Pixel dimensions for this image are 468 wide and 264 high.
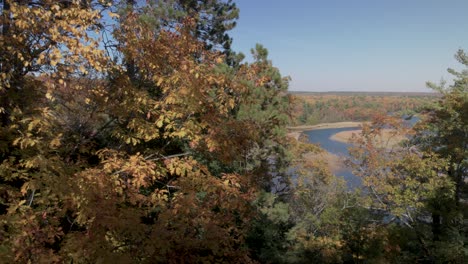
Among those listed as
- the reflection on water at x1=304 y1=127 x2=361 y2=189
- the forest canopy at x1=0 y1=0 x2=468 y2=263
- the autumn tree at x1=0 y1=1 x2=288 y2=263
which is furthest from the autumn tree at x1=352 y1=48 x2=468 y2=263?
the autumn tree at x1=0 y1=1 x2=288 y2=263

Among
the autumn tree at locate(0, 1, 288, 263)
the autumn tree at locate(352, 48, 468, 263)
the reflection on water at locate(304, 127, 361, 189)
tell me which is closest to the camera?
the autumn tree at locate(0, 1, 288, 263)

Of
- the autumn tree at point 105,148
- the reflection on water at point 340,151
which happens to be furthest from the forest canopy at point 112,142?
the reflection on water at point 340,151

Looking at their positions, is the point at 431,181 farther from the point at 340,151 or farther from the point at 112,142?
the point at 340,151

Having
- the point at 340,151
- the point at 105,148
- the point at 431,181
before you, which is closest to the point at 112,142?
the point at 105,148

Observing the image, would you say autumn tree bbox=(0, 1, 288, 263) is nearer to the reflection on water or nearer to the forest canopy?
the forest canopy

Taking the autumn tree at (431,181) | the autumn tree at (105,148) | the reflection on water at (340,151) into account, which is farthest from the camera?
the reflection on water at (340,151)

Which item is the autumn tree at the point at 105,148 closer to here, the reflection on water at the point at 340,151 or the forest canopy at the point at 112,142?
the forest canopy at the point at 112,142

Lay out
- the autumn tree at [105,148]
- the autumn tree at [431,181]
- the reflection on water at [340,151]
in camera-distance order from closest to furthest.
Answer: the autumn tree at [105,148] → the autumn tree at [431,181] → the reflection on water at [340,151]

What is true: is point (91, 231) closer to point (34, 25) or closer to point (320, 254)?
point (34, 25)

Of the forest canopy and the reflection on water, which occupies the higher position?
the forest canopy

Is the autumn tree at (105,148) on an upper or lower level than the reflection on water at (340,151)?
upper

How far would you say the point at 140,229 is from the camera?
12.9 feet

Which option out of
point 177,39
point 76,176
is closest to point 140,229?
point 76,176

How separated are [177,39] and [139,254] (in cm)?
332
